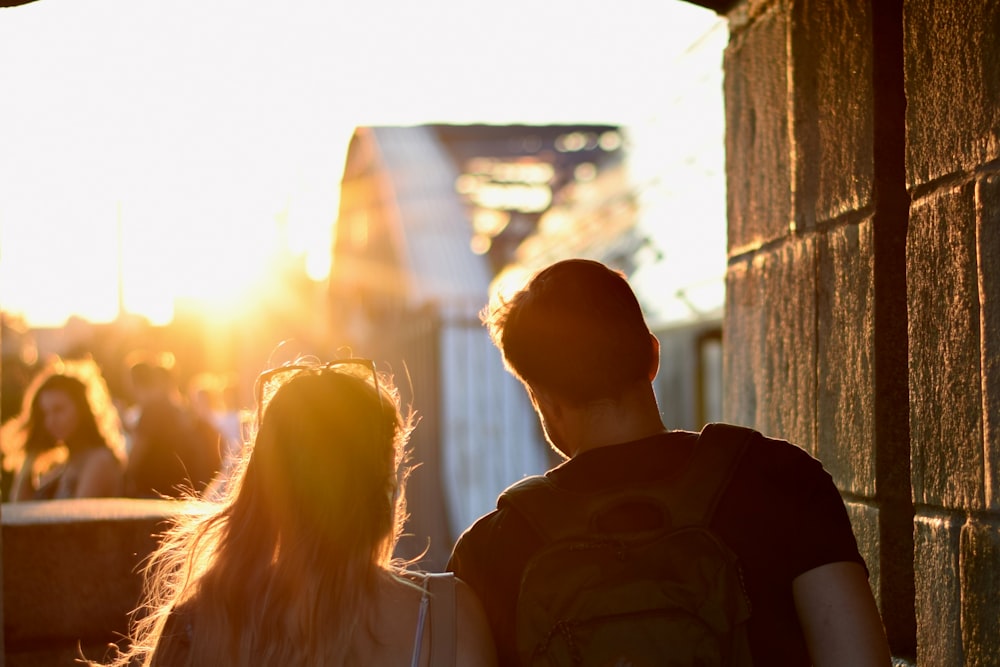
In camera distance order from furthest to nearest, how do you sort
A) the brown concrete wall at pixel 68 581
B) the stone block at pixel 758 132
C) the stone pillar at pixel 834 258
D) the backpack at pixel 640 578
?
the brown concrete wall at pixel 68 581
the stone block at pixel 758 132
the stone pillar at pixel 834 258
the backpack at pixel 640 578

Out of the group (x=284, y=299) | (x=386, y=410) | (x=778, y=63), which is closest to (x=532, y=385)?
(x=386, y=410)

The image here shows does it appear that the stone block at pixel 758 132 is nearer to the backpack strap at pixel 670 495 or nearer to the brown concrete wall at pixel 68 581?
the backpack strap at pixel 670 495

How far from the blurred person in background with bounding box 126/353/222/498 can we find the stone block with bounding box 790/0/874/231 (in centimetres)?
476

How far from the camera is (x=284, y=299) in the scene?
1885 inches

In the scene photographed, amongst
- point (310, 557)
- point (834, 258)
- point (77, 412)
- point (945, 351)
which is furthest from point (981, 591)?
point (77, 412)

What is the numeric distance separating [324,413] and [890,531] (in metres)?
1.33

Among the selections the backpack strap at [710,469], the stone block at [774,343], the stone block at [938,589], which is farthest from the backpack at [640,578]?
the stone block at [774,343]

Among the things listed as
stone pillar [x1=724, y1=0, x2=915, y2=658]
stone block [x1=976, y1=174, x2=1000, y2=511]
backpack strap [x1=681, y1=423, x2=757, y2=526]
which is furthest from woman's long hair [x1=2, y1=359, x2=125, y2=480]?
stone block [x1=976, y1=174, x2=1000, y2=511]

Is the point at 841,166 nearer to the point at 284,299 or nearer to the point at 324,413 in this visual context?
the point at 324,413

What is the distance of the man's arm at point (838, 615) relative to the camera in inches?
82.7

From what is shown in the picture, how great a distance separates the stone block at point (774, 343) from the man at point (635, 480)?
1.15m

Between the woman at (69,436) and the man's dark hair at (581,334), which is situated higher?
the man's dark hair at (581,334)

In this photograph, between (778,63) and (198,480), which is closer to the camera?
(778,63)

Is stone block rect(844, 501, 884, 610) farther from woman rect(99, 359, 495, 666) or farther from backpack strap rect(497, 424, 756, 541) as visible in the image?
woman rect(99, 359, 495, 666)
